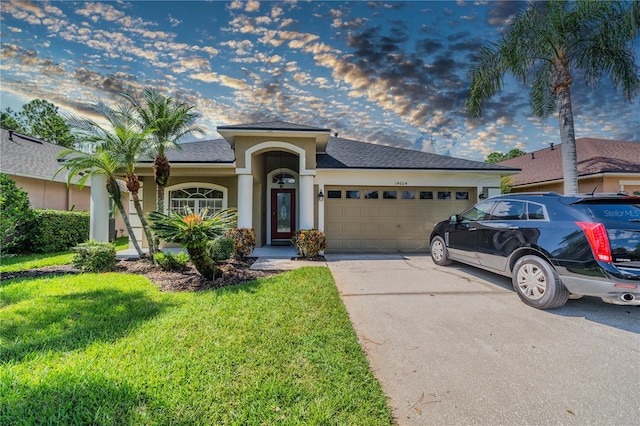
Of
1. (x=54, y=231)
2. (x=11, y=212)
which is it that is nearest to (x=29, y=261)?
(x=11, y=212)

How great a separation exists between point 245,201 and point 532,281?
25.4 ft

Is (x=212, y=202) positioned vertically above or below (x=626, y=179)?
below

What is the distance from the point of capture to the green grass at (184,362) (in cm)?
207

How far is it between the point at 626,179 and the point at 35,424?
17.2 metres

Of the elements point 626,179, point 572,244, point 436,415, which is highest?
point 626,179

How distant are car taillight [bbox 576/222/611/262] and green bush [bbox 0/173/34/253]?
42.9ft

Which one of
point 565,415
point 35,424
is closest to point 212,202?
point 35,424

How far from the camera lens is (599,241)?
146 inches

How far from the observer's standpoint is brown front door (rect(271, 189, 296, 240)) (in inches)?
475

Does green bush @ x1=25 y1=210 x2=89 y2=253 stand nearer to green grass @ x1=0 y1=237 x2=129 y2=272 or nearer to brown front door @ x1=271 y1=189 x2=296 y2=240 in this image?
green grass @ x1=0 y1=237 x2=129 y2=272

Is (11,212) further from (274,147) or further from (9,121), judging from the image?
(9,121)

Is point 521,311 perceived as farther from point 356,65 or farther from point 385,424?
point 356,65

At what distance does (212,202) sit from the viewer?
11.2m

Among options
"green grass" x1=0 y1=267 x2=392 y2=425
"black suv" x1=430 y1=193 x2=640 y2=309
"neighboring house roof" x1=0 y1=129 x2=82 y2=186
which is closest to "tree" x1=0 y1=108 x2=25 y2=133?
"neighboring house roof" x1=0 y1=129 x2=82 y2=186
